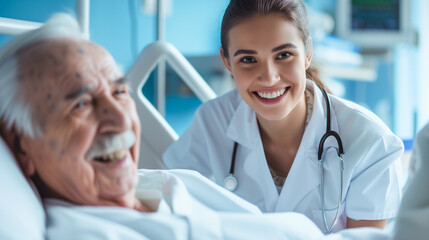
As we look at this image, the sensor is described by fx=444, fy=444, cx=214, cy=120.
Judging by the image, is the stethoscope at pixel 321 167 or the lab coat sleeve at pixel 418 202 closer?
the lab coat sleeve at pixel 418 202

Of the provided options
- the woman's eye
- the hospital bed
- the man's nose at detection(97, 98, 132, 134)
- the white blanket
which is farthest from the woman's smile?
the man's nose at detection(97, 98, 132, 134)

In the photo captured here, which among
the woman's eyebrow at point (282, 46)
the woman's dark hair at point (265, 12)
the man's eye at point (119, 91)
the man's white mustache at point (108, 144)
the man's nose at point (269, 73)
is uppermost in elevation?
the woman's dark hair at point (265, 12)

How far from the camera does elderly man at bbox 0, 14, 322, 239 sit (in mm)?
886

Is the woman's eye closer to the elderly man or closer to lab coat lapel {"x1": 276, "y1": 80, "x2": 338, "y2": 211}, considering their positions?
lab coat lapel {"x1": 276, "y1": 80, "x2": 338, "y2": 211}

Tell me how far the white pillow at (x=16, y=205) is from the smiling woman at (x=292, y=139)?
83 cm

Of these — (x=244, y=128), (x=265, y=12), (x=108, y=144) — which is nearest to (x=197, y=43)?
(x=244, y=128)

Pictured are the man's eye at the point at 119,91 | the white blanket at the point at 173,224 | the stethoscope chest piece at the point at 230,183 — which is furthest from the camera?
the stethoscope chest piece at the point at 230,183

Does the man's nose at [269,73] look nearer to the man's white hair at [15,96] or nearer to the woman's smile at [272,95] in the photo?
the woman's smile at [272,95]

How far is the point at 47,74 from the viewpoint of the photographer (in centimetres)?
89

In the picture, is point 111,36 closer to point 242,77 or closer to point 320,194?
point 242,77

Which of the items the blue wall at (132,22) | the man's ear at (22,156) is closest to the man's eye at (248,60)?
the blue wall at (132,22)

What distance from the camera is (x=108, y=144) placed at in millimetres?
899

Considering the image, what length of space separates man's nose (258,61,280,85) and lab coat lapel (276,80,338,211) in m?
0.22

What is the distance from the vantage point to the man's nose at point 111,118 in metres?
0.90
